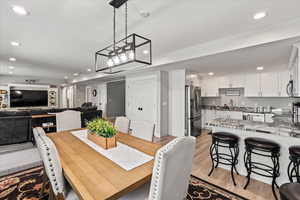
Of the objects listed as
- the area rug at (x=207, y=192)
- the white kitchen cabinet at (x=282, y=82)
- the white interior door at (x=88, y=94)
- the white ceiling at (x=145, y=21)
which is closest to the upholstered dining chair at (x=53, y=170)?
the area rug at (x=207, y=192)

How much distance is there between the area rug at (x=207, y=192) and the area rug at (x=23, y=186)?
206cm

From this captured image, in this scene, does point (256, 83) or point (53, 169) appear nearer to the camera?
point (53, 169)

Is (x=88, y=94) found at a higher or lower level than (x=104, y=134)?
higher

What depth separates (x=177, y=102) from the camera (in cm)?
470

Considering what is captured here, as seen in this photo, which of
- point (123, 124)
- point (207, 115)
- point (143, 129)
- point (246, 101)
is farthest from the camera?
point (207, 115)

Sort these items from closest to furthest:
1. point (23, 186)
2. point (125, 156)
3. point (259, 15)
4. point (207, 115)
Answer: point (125, 156) < point (259, 15) < point (23, 186) < point (207, 115)

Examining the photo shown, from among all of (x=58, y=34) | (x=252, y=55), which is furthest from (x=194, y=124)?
(x=58, y=34)

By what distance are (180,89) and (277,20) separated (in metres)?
2.83

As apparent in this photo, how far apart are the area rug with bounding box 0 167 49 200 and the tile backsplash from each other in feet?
20.7

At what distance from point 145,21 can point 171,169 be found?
6.84 ft

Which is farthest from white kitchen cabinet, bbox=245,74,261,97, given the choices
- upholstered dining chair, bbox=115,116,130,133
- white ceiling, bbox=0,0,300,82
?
upholstered dining chair, bbox=115,116,130,133

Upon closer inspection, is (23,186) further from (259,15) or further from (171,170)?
(259,15)

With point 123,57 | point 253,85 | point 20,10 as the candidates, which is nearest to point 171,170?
point 123,57

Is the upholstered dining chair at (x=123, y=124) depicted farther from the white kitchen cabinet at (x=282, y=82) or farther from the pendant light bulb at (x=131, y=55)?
the white kitchen cabinet at (x=282, y=82)
